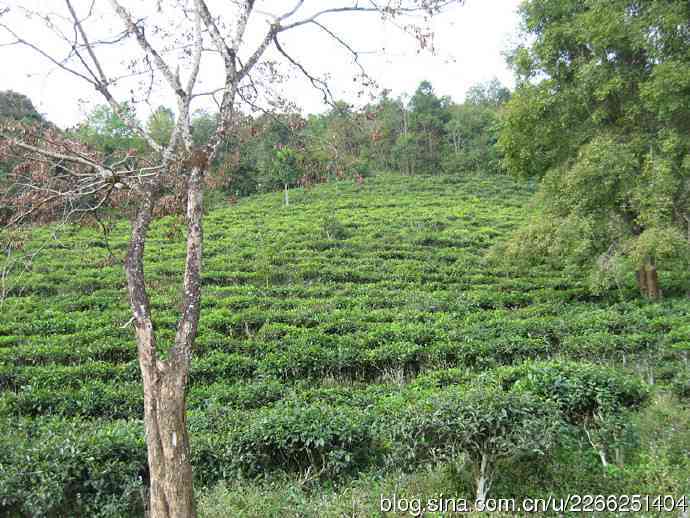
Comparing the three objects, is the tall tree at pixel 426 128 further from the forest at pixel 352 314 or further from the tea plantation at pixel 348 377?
the tea plantation at pixel 348 377

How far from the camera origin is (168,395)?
464 cm

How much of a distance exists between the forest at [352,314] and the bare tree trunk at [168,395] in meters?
0.03

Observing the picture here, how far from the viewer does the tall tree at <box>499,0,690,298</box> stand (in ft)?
40.5

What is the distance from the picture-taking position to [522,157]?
15.4m

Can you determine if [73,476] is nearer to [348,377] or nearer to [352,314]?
[348,377]

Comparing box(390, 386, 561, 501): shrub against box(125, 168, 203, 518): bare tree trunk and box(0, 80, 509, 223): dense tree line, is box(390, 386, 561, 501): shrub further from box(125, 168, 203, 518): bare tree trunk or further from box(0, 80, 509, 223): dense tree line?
box(0, 80, 509, 223): dense tree line

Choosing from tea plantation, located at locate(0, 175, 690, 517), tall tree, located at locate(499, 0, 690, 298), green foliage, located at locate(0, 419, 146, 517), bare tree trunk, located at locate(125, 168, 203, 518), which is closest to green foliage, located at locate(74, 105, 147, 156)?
tea plantation, located at locate(0, 175, 690, 517)

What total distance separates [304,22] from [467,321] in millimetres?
10250

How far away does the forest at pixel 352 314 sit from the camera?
5445 mm

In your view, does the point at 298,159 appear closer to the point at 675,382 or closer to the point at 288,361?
the point at 288,361

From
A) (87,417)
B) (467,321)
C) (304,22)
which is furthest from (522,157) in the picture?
(87,417)

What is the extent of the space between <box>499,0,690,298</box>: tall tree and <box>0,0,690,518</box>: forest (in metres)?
0.08

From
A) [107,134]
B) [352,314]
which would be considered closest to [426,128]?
[107,134]

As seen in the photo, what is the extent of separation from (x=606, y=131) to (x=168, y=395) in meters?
14.5
